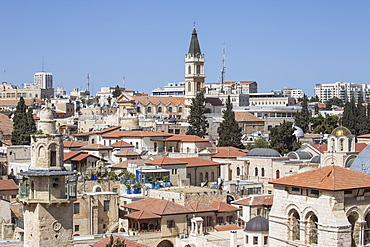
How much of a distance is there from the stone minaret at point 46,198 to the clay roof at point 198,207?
19.3 metres

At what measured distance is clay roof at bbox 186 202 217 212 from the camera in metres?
44.8

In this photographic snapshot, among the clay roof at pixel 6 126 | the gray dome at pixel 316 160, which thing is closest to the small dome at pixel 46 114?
the gray dome at pixel 316 160

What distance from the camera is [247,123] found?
297 ft

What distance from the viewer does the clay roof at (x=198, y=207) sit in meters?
44.8

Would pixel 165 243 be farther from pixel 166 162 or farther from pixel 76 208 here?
pixel 166 162

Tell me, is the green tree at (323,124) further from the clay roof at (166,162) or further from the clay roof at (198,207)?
the clay roof at (198,207)

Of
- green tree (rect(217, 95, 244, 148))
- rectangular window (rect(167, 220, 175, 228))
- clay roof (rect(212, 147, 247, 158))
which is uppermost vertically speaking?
green tree (rect(217, 95, 244, 148))

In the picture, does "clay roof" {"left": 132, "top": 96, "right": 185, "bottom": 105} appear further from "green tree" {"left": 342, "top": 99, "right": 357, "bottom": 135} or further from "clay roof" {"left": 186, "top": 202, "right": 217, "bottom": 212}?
"clay roof" {"left": 186, "top": 202, "right": 217, "bottom": 212}

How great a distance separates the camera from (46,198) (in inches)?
1005

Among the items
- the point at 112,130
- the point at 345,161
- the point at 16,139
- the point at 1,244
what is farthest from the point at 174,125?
the point at 1,244

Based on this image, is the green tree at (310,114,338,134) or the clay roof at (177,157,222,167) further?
the green tree at (310,114,338,134)

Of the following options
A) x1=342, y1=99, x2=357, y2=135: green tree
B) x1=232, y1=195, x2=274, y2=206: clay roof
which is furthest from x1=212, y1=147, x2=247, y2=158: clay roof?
x1=342, y1=99, x2=357, y2=135: green tree

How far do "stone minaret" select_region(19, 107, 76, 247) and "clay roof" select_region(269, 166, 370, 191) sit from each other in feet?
34.0

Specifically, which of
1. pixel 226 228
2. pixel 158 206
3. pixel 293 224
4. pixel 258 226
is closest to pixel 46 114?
pixel 293 224
